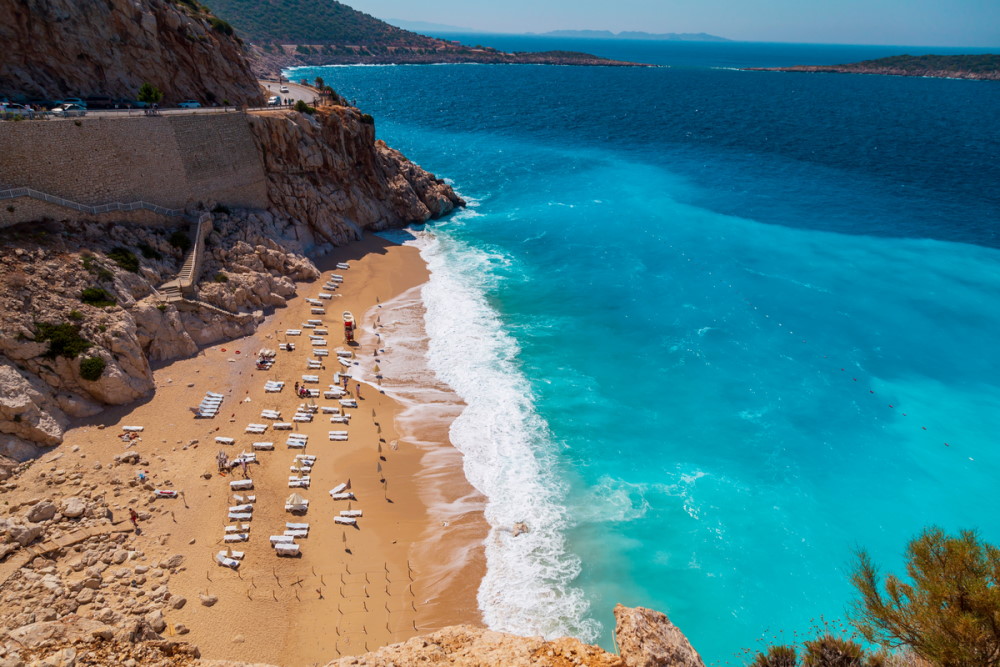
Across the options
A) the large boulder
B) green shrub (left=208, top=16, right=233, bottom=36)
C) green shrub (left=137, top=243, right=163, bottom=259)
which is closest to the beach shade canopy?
the large boulder

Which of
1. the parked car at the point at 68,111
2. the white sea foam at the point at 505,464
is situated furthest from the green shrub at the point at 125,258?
the white sea foam at the point at 505,464

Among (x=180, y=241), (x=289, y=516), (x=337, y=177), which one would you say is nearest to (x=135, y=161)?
(x=180, y=241)

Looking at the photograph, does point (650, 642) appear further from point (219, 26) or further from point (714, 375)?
point (219, 26)

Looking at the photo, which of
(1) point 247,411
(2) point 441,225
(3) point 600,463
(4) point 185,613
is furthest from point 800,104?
(4) point 185,613

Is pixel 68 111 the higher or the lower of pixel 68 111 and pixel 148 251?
the higher

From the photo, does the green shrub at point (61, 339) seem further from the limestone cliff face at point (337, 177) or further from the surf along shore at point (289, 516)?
the limestone cliff face at point (337, 177)

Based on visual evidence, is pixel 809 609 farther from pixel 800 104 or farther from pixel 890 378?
pixel 800 104
